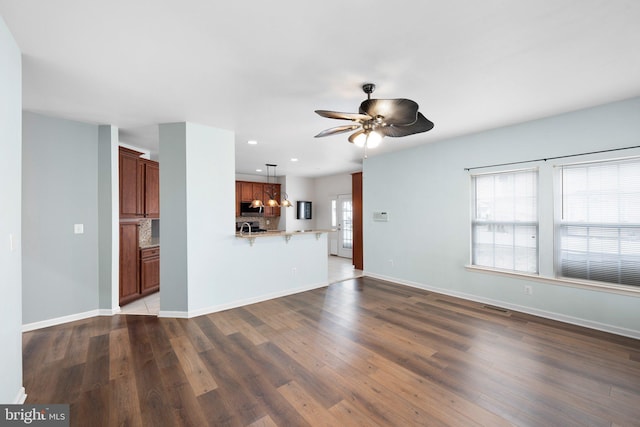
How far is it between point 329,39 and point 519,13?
118cm

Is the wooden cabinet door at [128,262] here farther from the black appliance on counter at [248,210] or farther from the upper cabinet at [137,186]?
the black appliance on counter at [248,210]

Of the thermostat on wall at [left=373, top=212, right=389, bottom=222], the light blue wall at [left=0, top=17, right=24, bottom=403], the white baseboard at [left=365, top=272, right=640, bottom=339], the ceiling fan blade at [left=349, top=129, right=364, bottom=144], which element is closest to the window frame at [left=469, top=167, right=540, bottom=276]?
the white baseboard at [left=365, top=272, right=640, bottom=339]

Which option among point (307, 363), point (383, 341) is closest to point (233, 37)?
point (307, 363)

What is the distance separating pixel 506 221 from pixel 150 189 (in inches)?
224

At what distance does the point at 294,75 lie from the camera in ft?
7.64

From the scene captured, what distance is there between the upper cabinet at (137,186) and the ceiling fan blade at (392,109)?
374cm

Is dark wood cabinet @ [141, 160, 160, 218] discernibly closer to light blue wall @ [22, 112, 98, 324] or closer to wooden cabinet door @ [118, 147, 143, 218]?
wooden cabinet door @ [118, 147, 143, 218]

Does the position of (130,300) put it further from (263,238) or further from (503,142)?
(503,142)

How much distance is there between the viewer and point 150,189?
4547 mm

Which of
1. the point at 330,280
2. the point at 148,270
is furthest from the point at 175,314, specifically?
the point at 330,280

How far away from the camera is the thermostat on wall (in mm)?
5377

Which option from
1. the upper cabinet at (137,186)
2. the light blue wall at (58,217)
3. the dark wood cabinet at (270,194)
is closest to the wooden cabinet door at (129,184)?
the upper cabinet at (137,186)

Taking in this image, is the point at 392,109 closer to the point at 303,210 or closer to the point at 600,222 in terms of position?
the point at 600,222

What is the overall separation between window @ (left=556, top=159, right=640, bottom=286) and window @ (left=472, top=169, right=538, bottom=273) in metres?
0.30
